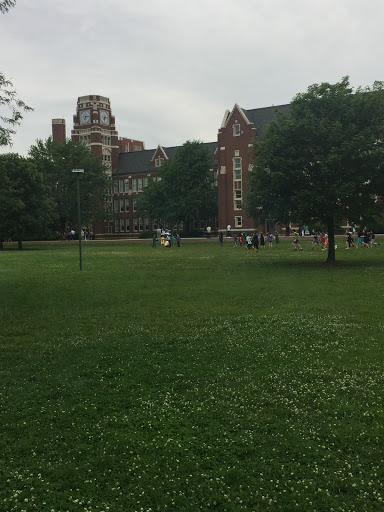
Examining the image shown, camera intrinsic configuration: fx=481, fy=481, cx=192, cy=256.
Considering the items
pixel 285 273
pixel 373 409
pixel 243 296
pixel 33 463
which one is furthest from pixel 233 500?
pixel 285 273

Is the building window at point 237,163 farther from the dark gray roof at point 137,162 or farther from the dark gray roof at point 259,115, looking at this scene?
the dark gray roof at point 137,162

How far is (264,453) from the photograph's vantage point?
6.14 meters

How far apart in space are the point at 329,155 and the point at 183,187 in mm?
57952

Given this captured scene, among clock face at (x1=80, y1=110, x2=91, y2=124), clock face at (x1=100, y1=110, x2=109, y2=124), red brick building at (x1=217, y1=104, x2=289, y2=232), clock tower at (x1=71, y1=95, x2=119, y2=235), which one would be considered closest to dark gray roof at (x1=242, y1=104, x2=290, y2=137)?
red brick building at (x1=217, y1=104, x2=289, y2=232)

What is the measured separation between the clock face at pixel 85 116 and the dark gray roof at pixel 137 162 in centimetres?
1211

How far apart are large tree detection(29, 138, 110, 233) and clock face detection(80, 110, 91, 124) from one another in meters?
24.8

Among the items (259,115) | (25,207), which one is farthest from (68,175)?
(259,115)

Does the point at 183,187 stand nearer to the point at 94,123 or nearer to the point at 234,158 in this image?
the point at 234,158

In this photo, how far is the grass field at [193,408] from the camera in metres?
5.41

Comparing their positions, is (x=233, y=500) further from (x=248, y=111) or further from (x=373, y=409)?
(x=248, y=111)

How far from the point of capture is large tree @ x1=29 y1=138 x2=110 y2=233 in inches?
3260

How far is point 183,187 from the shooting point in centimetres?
8338

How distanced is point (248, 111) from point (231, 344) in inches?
3307

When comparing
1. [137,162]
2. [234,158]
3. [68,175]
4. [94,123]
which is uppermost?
[94,123]
